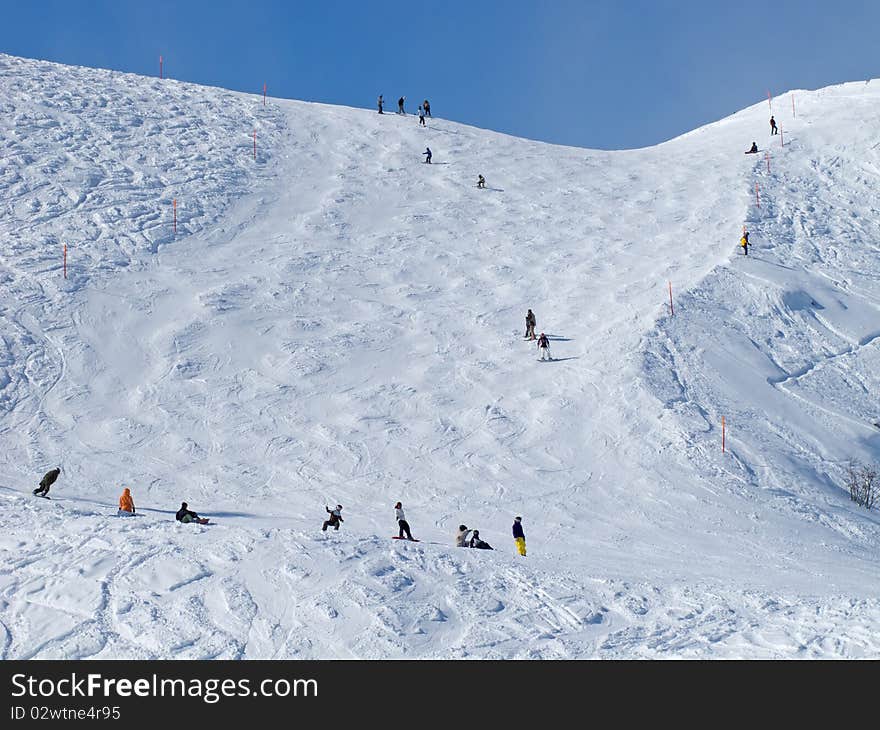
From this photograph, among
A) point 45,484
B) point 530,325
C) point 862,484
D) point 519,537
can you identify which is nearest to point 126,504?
point 45,484

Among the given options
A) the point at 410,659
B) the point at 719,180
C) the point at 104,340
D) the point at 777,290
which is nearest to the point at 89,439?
the point at 104,340

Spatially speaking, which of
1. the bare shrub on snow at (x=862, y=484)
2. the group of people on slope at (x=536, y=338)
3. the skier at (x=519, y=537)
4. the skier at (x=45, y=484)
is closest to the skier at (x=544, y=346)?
the group of people on slope at (x=536, y=338)

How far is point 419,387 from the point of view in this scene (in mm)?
28906

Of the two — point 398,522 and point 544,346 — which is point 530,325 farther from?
point 398,522

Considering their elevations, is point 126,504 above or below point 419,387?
below

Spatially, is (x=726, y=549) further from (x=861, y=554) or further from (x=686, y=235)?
(x=686, y=235)

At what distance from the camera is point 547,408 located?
2739 cm

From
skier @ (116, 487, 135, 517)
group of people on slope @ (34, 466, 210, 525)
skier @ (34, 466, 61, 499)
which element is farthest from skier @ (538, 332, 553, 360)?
skier @ (34, 466, 61, 499)

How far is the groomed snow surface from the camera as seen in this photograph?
15.3 m

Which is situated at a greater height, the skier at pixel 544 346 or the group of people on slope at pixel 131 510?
the skier at pixel 544 346

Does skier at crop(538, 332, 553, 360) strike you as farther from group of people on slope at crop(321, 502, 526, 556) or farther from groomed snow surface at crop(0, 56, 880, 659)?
group of people on slope at crop(321, 502, 526, 556)

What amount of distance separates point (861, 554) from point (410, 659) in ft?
39.8

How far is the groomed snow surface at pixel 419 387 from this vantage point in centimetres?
1530

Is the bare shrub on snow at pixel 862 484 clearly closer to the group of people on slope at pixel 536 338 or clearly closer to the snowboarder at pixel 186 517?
the group of people on slope at pixel 536 338
